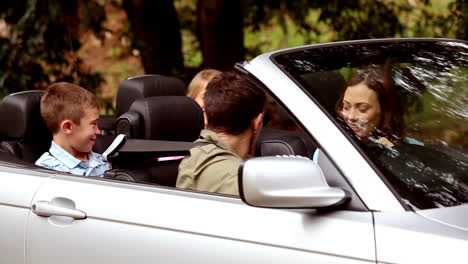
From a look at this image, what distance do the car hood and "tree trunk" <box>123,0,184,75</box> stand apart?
7.55 metres

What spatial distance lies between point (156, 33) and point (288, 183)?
7.68 m

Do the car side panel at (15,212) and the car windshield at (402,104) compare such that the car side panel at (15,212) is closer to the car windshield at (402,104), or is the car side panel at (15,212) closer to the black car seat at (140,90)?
the car windshield at (402,104)

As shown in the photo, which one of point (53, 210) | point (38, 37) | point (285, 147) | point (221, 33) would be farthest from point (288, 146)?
point (221, 33)

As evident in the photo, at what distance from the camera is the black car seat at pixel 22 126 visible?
14.4ft

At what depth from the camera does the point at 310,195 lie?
265 cm

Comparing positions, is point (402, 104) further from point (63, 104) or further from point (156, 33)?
point (156, 33)

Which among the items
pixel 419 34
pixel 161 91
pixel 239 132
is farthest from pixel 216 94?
pixel 419 34

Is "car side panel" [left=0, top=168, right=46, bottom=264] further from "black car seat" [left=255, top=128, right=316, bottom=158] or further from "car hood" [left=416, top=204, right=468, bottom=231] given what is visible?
"car hood" [left=416, top=204, right=468, bottom=231]

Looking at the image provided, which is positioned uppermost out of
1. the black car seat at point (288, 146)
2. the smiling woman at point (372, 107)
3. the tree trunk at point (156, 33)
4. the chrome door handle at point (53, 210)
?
the smiling woman at point (372, 107)

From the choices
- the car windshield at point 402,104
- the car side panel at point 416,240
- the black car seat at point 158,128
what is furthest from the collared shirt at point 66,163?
the car side panel at point 416,240

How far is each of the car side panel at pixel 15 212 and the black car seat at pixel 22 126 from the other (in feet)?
2.58

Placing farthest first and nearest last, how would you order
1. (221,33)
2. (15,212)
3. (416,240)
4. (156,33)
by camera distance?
1. (156,33)
2. (221,33)
3. (15,212)
4. (416,240)

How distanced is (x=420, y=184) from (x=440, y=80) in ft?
2.01

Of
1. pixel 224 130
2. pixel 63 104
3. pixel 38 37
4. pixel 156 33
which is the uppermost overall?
pixel 224 130
